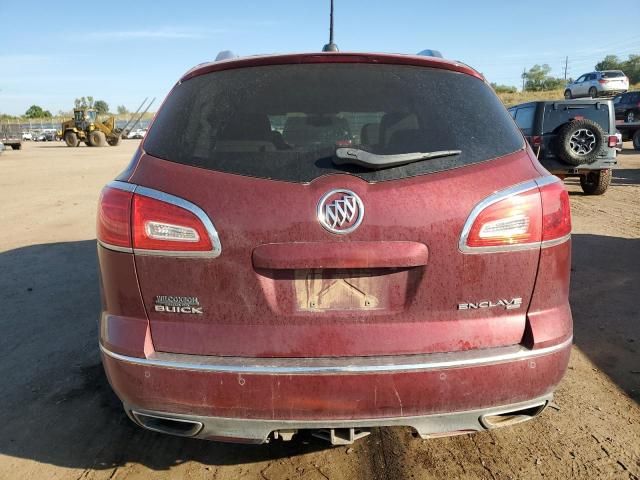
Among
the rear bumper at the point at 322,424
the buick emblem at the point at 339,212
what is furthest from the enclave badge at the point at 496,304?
the buick emblem at the point at 339,212

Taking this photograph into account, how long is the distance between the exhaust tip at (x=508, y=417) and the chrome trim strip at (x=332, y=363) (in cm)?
24

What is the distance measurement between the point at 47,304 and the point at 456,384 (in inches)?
155

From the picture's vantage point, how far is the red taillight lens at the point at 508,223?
1802 millimetres

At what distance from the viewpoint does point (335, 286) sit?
1797 millimetres

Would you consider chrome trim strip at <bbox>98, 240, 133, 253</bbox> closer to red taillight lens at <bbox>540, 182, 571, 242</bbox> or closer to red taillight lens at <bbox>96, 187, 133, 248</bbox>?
red taillight lens at <bbox>96, 187, 133, 248</bbox>

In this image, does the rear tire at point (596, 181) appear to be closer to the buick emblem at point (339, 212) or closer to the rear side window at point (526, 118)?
the rear side window at point (526, 118)

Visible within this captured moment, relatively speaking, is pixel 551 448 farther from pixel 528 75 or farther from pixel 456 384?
pixel 528 75

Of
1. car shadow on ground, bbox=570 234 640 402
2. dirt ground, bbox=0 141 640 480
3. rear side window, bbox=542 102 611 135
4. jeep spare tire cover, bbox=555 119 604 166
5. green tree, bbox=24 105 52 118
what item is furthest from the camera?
green tree, bbox=24 105 52 118

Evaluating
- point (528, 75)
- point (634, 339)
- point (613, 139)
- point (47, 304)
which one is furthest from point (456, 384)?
point (528, 75)

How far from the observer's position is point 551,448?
7.98ft

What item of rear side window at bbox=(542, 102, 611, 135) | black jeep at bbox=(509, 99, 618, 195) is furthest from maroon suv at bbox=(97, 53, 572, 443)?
rear side window at bbox=(542, 102, 611, 135)

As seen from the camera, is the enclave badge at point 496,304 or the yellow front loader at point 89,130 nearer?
the enclave badge at point 496,304

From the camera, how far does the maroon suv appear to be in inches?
69.5

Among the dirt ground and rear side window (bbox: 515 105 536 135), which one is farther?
rear side window (bbox: 515 105 536 135)
